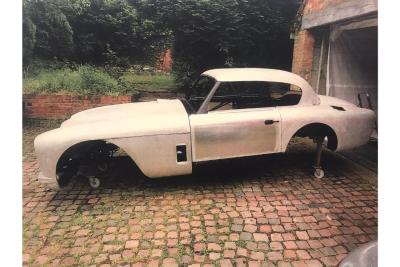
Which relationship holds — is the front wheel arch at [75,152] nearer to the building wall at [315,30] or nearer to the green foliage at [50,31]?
the green foliage at [50,31]

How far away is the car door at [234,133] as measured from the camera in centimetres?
350

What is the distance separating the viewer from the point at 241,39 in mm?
8086

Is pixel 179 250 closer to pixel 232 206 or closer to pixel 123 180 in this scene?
pixel 232 206

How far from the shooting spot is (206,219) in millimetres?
3176

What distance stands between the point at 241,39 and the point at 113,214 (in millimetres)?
6289

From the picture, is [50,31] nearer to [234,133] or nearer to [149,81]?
[149,81]

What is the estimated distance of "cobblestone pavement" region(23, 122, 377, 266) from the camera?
2650 millimetres

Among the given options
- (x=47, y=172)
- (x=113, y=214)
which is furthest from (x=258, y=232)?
(x=47, y=172)

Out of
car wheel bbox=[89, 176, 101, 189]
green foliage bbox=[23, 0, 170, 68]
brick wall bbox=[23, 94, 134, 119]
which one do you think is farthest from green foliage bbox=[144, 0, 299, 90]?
car wheel bbox=[89, 176, 101, 189]

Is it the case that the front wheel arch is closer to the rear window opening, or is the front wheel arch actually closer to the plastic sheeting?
the rear window opening

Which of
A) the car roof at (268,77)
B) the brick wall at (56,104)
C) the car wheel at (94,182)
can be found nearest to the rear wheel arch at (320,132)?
the car roof at (268,77)

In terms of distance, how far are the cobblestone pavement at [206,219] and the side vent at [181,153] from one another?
20.3 inches

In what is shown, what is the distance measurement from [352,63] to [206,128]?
13.3ft

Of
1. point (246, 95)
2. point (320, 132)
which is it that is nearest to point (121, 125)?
point (246, 95)
